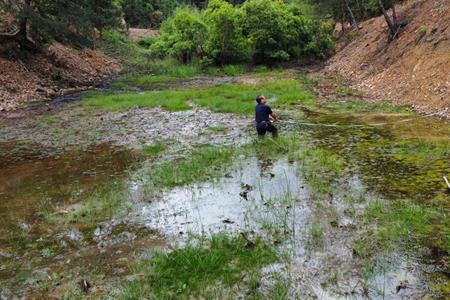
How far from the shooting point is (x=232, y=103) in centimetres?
1908

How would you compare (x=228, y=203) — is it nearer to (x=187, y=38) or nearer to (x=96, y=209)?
(x=96, y=209)

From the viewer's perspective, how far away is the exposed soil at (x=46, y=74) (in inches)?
864

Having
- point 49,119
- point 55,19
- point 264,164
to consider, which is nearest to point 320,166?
point 264,164

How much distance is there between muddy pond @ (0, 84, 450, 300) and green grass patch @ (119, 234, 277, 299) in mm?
286

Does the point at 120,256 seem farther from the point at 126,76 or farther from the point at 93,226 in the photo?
the point at 126,76

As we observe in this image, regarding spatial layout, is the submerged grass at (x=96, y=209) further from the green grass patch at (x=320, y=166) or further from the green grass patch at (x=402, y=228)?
the green grass patch at (x=402, y=228)

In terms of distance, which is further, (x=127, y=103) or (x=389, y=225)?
(x=127, y=103)

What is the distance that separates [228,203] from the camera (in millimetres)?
8648

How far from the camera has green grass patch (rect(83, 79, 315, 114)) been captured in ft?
61.5

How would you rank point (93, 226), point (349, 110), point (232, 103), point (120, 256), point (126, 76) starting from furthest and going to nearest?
1. point (126, 76)
2. point (232, 103)
3. point (349, 110)
4. point (93, 226)
5. point (120, 256)

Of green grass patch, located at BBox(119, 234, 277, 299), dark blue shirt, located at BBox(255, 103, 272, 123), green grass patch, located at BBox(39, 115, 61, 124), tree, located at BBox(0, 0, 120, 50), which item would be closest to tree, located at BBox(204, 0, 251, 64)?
tree, located at BBox(0, 0, 120, 50)

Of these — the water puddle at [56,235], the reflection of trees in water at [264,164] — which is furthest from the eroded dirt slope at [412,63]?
the water puddle at [56,235]

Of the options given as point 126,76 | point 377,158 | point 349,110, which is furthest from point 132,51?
point 377,158

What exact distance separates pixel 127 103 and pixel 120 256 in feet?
47.9
